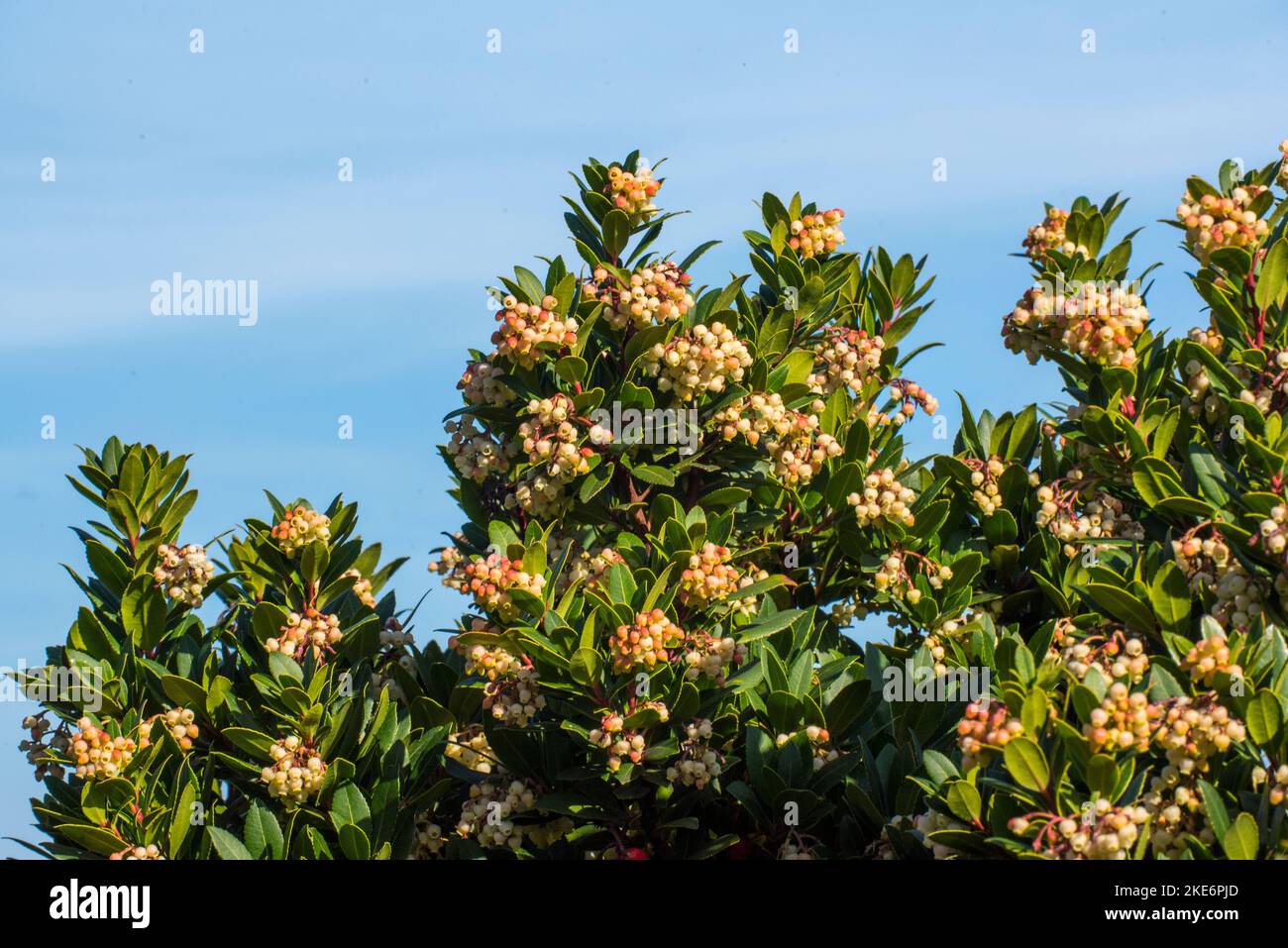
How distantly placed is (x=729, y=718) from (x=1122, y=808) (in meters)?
2.47

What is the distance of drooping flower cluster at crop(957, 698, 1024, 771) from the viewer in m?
4.89

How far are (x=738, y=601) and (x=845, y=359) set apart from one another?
2.09 meters

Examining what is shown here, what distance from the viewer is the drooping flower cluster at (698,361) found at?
24.7ft

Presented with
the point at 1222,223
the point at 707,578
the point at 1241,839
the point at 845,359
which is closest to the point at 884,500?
the point at 845,359

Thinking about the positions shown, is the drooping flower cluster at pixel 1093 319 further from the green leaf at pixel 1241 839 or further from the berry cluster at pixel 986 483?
the green leaf at pixel 1241 839

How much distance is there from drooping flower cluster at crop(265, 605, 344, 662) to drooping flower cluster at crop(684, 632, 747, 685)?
220 centimetres

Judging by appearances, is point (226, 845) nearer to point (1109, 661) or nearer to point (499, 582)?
point (499, 582)

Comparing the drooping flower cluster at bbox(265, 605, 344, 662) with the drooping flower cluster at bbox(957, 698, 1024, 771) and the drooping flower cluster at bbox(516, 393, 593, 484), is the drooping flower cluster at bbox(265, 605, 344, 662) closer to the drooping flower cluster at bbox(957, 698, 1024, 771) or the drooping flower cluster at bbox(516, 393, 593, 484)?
the drooping flower cluster at bbox(516, 393, 593, 484)

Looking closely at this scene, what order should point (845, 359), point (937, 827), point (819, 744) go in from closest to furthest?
point (937, 827) → point (819, 744) → point (845, 359)

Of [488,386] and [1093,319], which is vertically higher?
[1093,319]

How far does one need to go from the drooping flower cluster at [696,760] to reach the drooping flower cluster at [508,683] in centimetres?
70

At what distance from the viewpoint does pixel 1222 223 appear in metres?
6.98
